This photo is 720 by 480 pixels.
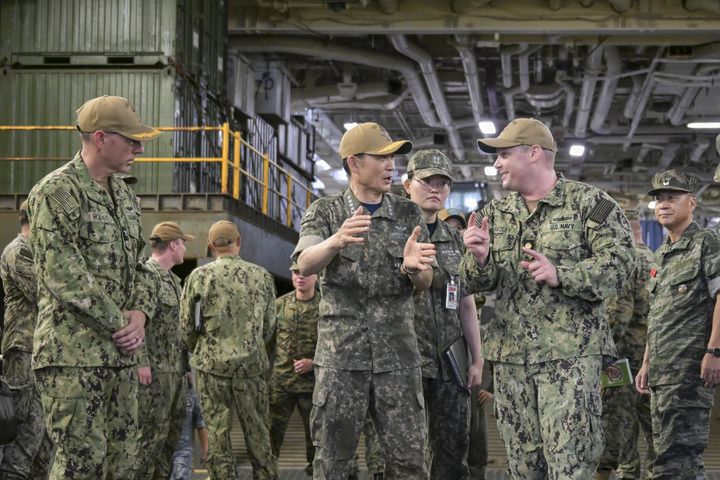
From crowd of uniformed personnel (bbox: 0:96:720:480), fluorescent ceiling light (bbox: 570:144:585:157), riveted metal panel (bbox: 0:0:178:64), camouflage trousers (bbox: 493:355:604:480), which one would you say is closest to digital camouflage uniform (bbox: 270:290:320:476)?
crowd of uniformed personnel (bbox: 0:96:720:480)

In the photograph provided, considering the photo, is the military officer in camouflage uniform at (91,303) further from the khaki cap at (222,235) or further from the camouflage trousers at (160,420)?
the khaki cap at (222,235)

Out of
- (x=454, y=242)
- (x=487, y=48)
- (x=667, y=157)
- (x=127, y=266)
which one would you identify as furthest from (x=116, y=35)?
(x=667, y=157)

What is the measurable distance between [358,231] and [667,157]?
24511 mm

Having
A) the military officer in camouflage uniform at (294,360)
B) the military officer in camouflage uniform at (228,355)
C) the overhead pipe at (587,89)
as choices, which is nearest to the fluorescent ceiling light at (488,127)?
the overhead pipe at (587,89)

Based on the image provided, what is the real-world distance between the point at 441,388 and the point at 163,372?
6.64 ft

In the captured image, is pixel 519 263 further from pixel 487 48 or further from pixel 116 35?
pixel 487 48

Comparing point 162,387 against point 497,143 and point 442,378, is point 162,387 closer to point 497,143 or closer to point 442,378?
point 442,378

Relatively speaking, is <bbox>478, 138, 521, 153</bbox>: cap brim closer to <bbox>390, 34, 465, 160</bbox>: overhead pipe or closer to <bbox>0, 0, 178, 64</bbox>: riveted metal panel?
<bbox>0, 0, 178, 64</bbox>: riveted metal panel

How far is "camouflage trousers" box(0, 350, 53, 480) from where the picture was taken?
282 inches

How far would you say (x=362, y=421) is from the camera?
5.09 m

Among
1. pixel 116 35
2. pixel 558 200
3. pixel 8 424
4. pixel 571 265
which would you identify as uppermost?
pixel 116 35

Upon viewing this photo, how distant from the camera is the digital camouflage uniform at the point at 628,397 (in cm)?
787

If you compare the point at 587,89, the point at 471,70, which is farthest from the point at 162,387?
the point at 587,89

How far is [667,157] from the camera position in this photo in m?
27.8
